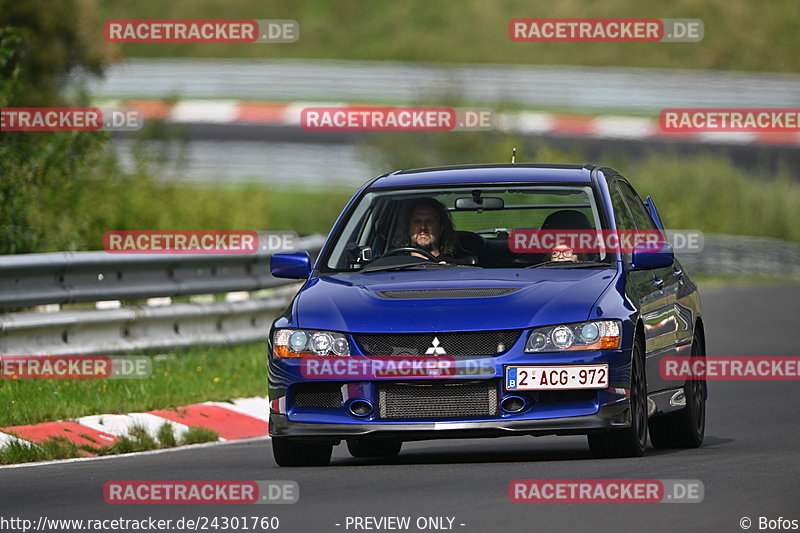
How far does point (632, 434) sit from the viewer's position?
10.3 metres

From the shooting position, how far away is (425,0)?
66.2 meters

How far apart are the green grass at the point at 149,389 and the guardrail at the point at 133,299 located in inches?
12.3

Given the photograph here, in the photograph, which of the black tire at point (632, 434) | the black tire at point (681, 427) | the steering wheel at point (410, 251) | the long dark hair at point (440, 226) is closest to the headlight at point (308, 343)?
the steering wheel at point (410, 251)

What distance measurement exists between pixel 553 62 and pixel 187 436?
46726 mm

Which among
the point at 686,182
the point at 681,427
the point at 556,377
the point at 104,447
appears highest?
the point at 686,182

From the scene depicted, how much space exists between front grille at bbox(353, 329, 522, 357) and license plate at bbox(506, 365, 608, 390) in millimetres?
147

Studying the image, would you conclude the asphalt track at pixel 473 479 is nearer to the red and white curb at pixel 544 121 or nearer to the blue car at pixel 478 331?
the blue car at pixel 478 331

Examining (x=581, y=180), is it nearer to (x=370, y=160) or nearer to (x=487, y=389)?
(x=487, y=389)

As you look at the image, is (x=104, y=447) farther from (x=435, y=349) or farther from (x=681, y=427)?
(x=681, y=427)

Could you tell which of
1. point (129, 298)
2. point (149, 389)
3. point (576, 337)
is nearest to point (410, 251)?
point (576, 337)

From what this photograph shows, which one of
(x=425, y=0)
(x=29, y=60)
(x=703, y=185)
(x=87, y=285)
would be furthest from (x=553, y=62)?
(x=87, y=285)

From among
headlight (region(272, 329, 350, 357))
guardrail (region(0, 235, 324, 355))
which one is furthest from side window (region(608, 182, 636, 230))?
guardrail (region(0, 235, 324, 355))

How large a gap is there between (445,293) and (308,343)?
0.75m

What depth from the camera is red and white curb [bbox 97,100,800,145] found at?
46594mm
